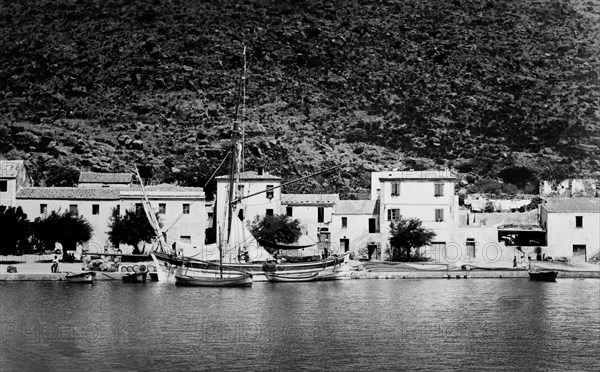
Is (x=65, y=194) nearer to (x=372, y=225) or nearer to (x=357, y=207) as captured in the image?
(x=357, y=207)

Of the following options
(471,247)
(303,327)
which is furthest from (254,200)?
(303,327)

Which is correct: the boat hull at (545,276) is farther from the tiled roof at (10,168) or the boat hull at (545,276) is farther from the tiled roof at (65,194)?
the tiled roof at (10,168)

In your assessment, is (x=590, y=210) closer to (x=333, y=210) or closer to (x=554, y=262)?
(x=554, y=262)

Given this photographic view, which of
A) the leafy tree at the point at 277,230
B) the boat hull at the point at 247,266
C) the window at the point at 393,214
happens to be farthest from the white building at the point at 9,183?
the window at the point at 393,214

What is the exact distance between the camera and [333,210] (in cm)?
7062

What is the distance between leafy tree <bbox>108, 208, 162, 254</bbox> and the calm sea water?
9498 millimetres

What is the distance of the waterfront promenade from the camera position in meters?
57.3

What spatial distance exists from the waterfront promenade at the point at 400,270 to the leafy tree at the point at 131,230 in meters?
3.32

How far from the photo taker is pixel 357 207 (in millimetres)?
70625

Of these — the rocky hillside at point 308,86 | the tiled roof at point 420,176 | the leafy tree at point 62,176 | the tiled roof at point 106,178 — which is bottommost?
the tiled roof at point 420,176

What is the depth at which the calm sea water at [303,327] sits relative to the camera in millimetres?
33281

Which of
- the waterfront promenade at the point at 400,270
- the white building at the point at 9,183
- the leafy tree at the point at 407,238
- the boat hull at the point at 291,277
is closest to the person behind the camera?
the waterfront promenade at the point at 400,270

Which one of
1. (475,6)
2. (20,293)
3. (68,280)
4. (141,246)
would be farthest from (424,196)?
(475,6)

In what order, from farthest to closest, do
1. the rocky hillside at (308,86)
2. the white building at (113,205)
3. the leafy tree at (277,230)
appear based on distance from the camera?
the rocky hillside at (308,86) < the leafy tree at (277,230) < the white building at (113,205)
